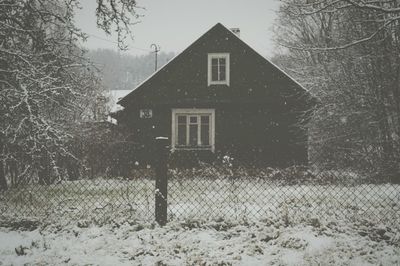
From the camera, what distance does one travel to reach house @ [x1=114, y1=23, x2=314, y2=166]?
15648 millimetres

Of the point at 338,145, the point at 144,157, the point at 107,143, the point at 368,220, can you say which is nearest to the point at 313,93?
the point at 338,145

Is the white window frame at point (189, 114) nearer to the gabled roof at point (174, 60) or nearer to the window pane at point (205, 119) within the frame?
the window pane at point (205, 119)

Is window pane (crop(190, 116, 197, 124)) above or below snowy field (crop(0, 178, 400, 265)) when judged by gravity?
above

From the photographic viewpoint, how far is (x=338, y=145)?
539 inches

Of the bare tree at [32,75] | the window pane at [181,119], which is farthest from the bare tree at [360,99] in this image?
the window pane at [181,119]

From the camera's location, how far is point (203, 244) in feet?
14.2

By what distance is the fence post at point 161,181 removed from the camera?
477cm

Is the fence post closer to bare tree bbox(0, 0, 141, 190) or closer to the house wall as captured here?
bare tree bbox(0, 0, 141, 190)

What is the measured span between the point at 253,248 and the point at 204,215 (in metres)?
1.38

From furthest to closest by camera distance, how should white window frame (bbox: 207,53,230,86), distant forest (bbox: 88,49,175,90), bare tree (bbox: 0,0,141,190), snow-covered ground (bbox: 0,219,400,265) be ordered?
distant forest (bbox: 88,49,175,90), white window frame (bbox: 207,53,230,86), bare tree (bbox: 0,0,141,190), snow-covered ground (bbox: 0,219,400,265)

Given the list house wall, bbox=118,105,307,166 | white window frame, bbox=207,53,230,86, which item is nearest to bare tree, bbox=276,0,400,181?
house wall, bbox=118,105,307,166

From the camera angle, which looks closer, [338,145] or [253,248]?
[253,248]

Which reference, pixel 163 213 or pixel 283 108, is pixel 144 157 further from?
pixel 163 213

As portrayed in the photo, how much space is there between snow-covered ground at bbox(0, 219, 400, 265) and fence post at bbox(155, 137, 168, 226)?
175 mm
